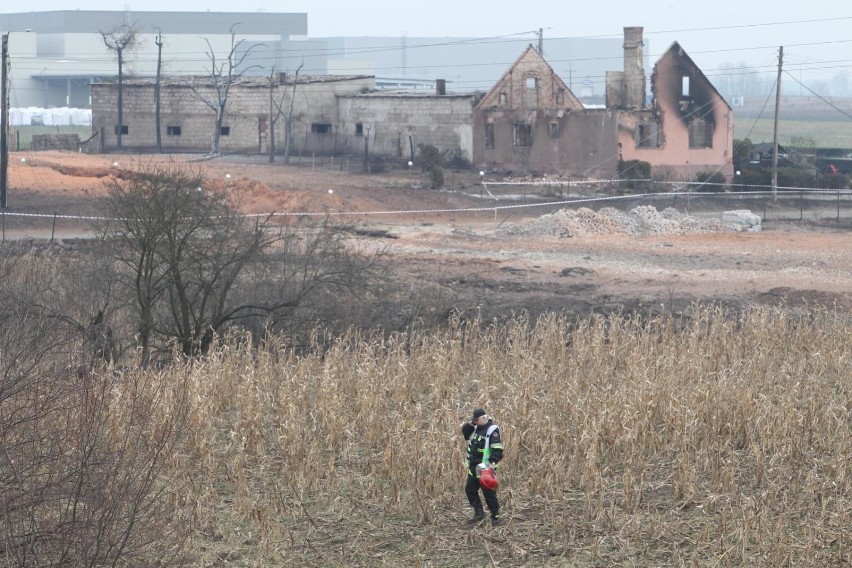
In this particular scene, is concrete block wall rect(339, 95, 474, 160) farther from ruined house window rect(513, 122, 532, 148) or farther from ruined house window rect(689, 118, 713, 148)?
ruined house window rect(689, 118, 713, 148)

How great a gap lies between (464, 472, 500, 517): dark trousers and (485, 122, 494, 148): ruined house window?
154ft

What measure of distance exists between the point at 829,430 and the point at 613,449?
2.73 metres

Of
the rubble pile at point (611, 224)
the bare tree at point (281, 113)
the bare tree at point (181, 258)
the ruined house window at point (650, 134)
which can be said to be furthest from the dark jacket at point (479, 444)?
the bare tree at point (281, 113)

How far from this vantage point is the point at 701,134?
60.2 meters

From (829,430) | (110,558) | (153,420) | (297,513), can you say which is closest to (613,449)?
(829,430)

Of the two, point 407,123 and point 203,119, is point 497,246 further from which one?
point 203,119

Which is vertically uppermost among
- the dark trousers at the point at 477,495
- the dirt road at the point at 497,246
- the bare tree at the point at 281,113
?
the bare tree at the point at 281,113

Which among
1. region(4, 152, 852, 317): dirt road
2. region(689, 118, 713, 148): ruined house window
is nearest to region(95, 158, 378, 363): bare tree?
region(4, 152, 852, 317): dirt road

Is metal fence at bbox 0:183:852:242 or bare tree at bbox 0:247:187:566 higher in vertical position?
metal fence at bbox 0:183:852:242

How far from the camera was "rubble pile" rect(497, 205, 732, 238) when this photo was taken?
41.7 metres

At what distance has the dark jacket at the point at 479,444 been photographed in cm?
1291

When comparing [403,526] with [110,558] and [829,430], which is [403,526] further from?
[829,430]

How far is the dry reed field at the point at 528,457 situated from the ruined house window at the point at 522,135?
39.8 meters

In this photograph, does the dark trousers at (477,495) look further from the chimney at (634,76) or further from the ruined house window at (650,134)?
the chimney at (634,76)
